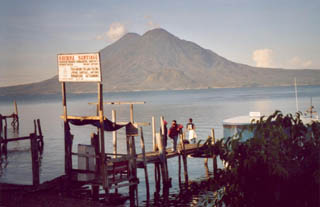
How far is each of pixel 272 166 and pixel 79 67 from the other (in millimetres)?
12383

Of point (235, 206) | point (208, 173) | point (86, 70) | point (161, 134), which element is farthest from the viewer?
point (208, 173)

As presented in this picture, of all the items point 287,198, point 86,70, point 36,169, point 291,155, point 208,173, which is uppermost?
point 86,70

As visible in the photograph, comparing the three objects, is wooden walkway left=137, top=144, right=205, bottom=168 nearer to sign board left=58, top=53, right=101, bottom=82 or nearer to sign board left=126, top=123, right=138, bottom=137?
sign board left=126, top=123, right=138, bottom=137

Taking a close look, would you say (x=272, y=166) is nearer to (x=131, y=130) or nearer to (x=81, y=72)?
(x=81, y=72)

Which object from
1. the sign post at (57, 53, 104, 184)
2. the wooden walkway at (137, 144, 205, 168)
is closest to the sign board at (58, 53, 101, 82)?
the sign post at (57, 53, 104, 184)

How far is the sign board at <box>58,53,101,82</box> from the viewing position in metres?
Result: 16.9

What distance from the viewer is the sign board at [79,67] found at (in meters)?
16.9

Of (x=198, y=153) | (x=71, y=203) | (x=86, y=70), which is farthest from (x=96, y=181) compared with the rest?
(x=198, y=153)

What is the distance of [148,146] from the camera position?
125ft

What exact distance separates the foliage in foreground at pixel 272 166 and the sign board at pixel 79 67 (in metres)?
10.7

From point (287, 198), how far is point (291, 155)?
2.33 ft

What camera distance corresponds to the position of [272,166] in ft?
20.7

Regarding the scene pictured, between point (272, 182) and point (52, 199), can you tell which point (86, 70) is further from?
point (272, 182)

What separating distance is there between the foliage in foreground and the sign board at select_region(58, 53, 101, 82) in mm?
10723
